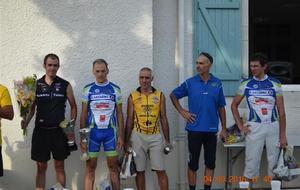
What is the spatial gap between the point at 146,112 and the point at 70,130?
923 millimetres

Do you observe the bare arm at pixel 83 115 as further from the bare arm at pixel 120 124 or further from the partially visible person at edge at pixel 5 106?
the partially visible person at edge at pixel 5 106

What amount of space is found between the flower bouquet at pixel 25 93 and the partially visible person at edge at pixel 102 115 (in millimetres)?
599

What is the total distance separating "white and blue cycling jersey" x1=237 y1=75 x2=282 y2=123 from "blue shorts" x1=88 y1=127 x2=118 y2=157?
5.52 ft

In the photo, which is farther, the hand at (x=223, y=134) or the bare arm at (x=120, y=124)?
the hand at (x=223, y=134)

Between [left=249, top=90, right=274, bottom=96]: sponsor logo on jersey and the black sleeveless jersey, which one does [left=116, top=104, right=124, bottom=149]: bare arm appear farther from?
[left=249, top=90, right=274, bottom=96]: sponsor logo on jersey

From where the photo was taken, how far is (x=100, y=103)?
18.0 feet

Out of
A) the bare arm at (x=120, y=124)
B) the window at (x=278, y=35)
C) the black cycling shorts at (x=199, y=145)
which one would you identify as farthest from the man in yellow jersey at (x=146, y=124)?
the window at (x=278, y=35)

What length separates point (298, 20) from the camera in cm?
682

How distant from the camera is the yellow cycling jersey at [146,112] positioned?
558 cm

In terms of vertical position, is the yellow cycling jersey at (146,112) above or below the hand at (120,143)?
above

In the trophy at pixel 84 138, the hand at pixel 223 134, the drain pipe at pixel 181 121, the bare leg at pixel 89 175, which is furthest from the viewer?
the drain pipe at pixel 181 121

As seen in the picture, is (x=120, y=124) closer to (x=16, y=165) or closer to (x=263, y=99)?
(x=16, y=165)

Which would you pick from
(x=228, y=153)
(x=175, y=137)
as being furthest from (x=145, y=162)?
(x=228, y=153)

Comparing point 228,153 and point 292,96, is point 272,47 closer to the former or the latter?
point 292,96
